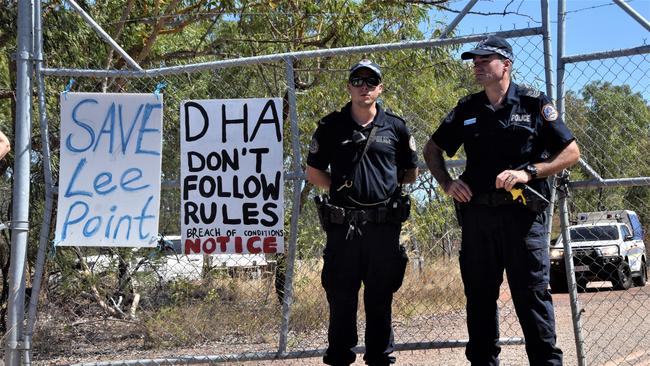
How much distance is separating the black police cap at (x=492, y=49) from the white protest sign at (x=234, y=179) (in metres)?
1.43

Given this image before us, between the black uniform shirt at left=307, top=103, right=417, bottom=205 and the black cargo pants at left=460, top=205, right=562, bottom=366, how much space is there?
0.53 m

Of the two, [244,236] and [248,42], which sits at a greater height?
[248,42]

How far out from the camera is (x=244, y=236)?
571cm

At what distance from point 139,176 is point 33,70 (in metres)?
1.08

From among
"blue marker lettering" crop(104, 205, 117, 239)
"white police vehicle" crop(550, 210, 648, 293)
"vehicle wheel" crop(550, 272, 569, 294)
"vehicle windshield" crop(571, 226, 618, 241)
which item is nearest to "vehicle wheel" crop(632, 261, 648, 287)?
"white police vehicle" crop(550, 210, 648, 293)

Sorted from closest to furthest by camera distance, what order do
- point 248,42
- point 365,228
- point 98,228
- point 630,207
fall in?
point 365,228 < point 98,228 < point 630,207 < point 248,42

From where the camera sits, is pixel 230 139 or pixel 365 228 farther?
pixel 230 139

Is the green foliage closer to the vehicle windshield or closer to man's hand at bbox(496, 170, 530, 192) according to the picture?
man's hand at bbox(496, 170, 530, 192)

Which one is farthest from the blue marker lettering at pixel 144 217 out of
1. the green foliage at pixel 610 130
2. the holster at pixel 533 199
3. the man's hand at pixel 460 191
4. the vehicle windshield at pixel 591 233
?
the vehicle windshield at pixel 591 233

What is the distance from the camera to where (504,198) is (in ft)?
15.8

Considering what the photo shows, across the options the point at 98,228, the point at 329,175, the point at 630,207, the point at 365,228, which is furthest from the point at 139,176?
the point at 630,207

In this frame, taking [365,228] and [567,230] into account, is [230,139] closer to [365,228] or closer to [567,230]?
[365,228]

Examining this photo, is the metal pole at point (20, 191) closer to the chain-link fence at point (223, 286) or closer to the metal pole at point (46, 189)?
the metal pole at point (46, 189)

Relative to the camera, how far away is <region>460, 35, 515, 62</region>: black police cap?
4.84 m
